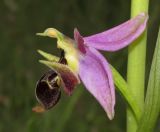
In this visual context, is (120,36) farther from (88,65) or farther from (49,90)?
(49,90)

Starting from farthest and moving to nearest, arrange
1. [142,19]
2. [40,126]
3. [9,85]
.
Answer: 1. [9,85]
2. [40,126]
3. [142,19]

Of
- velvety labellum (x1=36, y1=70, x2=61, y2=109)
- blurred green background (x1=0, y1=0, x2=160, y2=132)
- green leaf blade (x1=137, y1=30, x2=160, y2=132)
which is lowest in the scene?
blurred green background (x1=0, y1=0, x2=160, y2=132)

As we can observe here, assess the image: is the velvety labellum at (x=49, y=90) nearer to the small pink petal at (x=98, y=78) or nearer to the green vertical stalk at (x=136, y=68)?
the small pink petal at (x=98, y=78)

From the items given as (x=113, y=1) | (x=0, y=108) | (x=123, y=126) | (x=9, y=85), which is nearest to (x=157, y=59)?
(x=123, y=126)

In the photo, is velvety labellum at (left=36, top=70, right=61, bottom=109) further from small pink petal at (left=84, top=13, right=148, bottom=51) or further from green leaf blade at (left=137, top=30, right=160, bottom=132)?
green leaf blade at (left=137, top=30, right=160, bottom=132)

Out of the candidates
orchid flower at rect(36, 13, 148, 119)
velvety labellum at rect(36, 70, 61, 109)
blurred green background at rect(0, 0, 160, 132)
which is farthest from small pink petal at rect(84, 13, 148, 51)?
blurred green background at rect(0, 0, 160, 132)

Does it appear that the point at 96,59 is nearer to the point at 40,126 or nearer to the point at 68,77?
the point at 68,77
